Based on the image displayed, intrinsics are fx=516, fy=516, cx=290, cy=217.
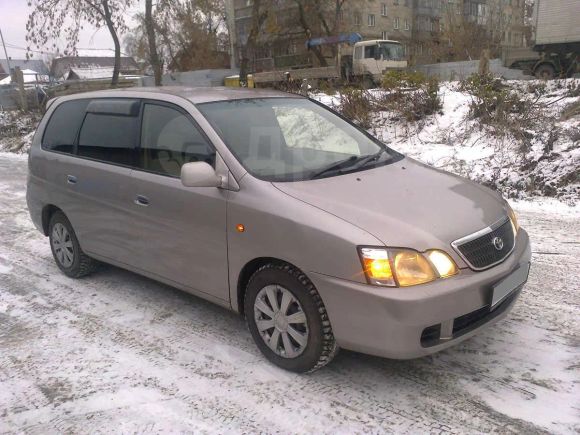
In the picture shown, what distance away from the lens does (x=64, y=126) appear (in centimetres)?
476

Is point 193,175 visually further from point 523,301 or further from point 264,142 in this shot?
point 523,301

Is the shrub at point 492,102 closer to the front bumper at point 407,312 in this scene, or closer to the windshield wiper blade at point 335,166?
the windshield wiper blade at point 335,166

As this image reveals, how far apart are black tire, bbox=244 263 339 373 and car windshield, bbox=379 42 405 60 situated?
69.0ft

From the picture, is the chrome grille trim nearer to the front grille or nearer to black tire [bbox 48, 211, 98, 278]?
the front grille

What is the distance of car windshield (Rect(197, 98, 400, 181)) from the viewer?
3.40 metres

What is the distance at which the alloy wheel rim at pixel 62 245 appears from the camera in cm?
480

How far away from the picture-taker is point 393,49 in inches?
901

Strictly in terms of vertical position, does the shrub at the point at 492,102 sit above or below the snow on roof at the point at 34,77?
below

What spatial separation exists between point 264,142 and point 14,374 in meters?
2.21

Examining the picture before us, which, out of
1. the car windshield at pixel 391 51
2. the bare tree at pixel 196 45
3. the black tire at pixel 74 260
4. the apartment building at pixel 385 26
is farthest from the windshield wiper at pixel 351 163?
the bare tree at pixel 196 45

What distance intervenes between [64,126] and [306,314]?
3161 mm

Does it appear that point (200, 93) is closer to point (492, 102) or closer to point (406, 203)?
point (406, 203)

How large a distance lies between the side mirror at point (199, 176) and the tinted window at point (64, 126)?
1876mm

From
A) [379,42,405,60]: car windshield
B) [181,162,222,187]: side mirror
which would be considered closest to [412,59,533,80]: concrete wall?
[379,42,405,60]: car windshield
